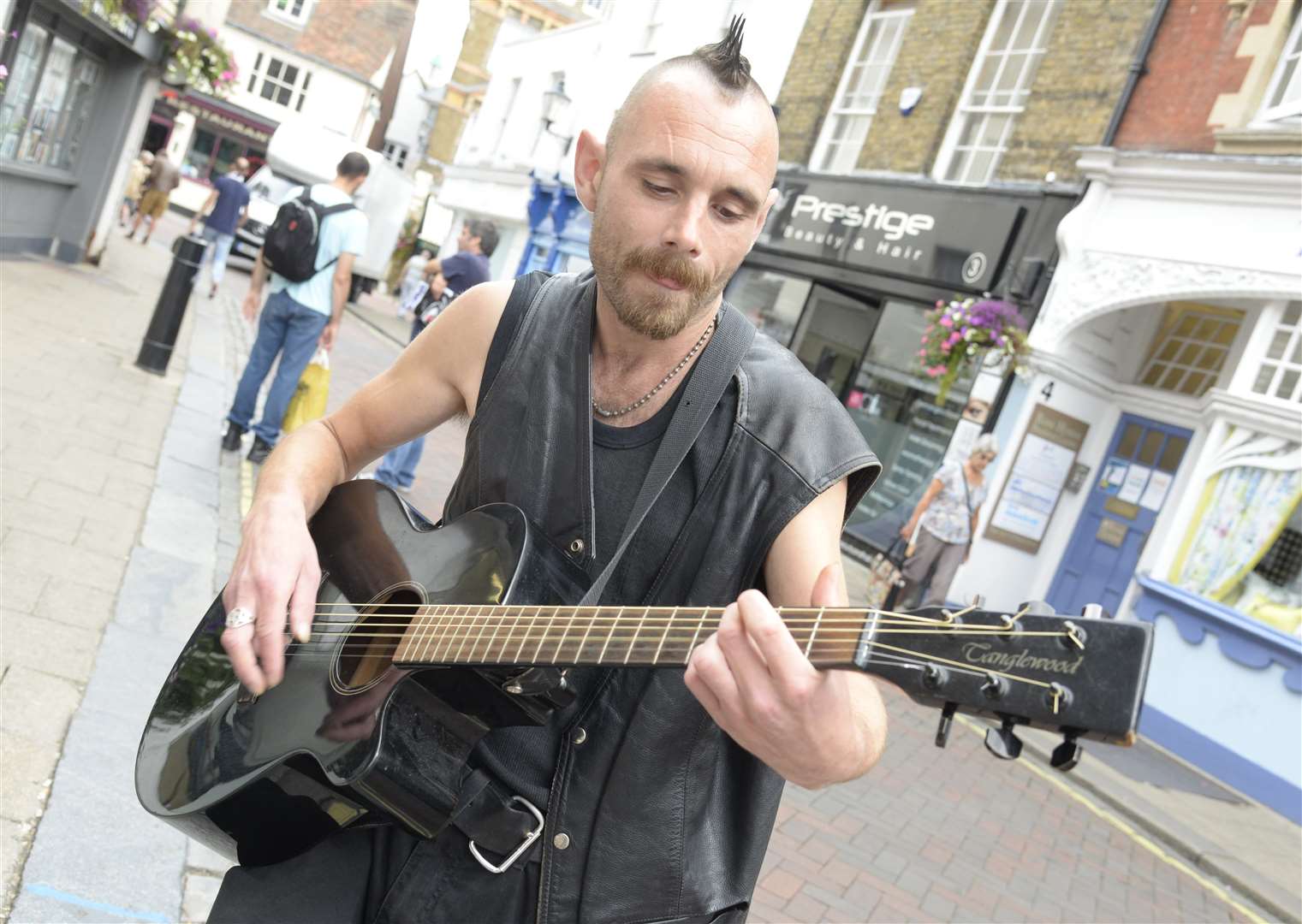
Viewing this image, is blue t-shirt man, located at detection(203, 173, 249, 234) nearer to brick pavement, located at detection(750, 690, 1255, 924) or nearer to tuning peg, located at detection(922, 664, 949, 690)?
brick pavement, located at detection(750, 690, 1255, 924)

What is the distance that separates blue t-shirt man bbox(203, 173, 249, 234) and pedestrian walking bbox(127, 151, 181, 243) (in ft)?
13.7

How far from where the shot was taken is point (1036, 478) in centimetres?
1144

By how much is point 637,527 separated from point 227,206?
52.4 feet

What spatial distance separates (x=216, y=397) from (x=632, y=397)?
795 cm

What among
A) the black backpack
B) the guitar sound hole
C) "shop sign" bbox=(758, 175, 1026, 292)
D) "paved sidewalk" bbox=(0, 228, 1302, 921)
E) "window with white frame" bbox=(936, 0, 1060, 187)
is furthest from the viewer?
"window with white frame" bbox=(936, 0, 1060, 187)

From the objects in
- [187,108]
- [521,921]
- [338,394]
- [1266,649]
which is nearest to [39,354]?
[338,394]

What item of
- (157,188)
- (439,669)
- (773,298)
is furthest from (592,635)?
(157,188)

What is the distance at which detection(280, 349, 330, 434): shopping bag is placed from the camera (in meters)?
7.13

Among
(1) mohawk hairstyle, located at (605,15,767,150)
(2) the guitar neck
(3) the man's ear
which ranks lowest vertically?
(2) the guitar neck

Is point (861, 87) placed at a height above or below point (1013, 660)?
above

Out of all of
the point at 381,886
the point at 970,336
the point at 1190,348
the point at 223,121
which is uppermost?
the point at 223,121

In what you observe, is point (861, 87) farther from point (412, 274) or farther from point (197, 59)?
point (412, 274)

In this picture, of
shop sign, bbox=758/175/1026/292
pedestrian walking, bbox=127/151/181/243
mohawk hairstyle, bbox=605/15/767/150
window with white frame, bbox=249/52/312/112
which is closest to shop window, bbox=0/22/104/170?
pedestrian walking, bbox=127/151/181/243

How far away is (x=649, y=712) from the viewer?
63.1 inches
